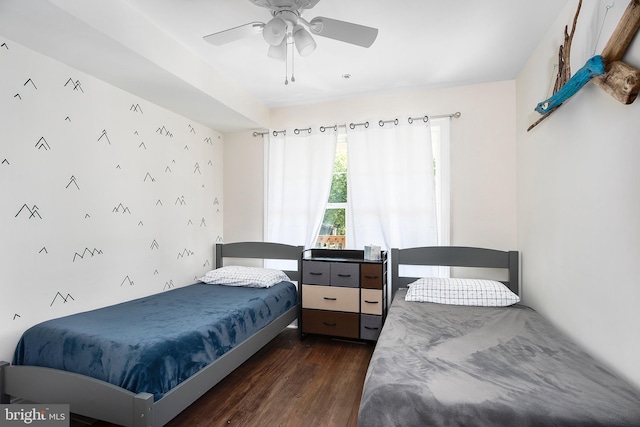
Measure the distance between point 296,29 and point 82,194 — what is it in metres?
1.96

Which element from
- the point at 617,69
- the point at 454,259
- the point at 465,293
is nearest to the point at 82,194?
the point at 465,293

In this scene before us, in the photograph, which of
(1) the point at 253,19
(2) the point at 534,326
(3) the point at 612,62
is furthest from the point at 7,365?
(3) the point at 612,62

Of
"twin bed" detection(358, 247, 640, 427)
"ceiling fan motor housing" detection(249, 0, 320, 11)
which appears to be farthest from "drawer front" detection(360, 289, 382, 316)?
"ceiling fan motor housing" detection(249, 0, 320, 11)

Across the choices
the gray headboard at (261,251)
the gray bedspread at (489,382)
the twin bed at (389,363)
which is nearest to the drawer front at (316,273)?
the gray headboard at (261,251)

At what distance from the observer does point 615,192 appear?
61.9 inches

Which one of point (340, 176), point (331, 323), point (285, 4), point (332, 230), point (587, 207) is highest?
point (285, 4)

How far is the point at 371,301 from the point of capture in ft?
9.97

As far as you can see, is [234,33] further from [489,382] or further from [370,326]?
[370,326]

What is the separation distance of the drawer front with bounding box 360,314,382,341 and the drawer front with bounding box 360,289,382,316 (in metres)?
0.05

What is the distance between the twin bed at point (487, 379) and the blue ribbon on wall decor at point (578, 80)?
1.44 m

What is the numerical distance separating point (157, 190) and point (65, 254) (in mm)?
996

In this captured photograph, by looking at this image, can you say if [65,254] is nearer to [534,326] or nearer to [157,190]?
[157,190]

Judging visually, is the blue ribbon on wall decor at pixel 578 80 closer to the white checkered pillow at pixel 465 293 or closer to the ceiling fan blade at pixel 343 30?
the ceiling fan blade at pixel 343 30

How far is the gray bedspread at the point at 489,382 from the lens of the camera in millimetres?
1184
